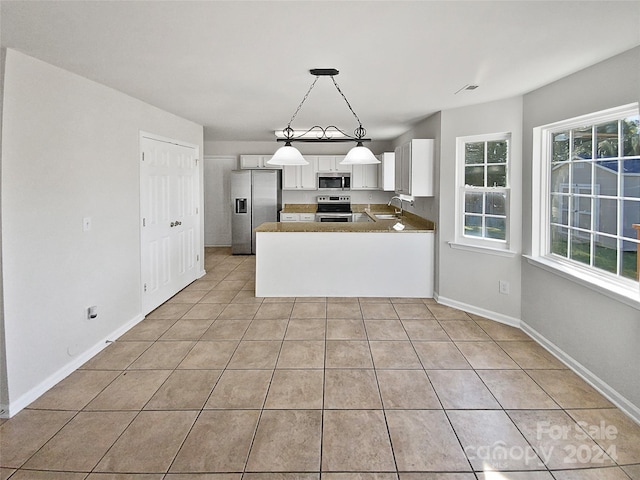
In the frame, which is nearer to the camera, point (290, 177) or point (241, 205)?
point (241, 205)

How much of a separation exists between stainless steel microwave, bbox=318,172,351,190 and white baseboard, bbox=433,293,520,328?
3578 millimetres

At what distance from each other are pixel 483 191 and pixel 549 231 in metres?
0.85

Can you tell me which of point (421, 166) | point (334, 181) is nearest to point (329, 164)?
point (334, 181)

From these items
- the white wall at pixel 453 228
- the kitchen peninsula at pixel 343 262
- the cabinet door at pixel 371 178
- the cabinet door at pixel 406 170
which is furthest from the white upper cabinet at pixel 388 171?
the kitchen peninsula at pixel 343 262

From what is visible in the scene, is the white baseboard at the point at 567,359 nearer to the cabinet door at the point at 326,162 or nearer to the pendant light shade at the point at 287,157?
the pendant light shade at the point at 287,157

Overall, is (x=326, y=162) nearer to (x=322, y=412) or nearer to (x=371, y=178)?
(x=371, y=178)

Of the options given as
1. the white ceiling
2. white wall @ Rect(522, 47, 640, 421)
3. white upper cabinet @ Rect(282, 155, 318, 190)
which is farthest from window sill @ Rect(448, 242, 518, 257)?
white upper cabinet @ Rect(282, 155, 318, 190)

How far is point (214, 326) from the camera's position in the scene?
3967mm

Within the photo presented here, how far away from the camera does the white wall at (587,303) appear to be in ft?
8.02

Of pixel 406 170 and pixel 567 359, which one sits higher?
pixel 406 170

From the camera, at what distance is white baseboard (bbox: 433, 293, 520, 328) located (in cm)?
396

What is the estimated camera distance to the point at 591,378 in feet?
9.13

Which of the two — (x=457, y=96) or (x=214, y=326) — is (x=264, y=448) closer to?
(x=214, y=326)

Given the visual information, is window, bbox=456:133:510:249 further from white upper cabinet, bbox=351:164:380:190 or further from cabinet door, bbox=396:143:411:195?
white upper cabinet, bbox=351:164:380:190
